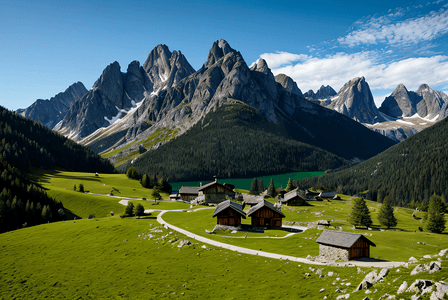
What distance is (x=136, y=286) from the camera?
107ft

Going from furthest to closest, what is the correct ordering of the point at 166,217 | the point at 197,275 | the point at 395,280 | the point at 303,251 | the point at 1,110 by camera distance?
the point at 1,110, the point at 166,217, the point at 303,251, the point at 197,275, the point at 395,280

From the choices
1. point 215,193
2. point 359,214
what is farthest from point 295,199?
point 359,214

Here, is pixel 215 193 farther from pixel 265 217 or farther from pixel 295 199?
pixel 265 217

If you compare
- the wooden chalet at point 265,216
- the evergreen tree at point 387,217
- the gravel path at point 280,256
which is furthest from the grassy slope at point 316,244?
the evergreen tree at point 387,217

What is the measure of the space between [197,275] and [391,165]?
19396 cm

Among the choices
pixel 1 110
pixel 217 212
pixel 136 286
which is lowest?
pixel 136 286

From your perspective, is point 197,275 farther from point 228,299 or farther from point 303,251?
point 303,251

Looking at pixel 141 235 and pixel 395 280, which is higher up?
pixel 395 280

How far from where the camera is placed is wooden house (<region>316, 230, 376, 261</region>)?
3325 centimetres

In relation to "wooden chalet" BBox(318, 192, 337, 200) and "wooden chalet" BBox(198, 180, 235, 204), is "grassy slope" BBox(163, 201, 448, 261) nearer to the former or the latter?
"wooden chalet" BBox(198, 180, 235, 204)

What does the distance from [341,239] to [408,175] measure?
546 ft

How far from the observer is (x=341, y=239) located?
34562 mm

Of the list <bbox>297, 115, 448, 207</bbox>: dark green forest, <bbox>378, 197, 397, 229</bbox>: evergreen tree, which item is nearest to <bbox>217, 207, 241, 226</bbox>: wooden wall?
<bbox>378, 197, 397, 229</bbox>: evergreen tree

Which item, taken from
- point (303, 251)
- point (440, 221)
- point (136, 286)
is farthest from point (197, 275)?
point (440, 221)
